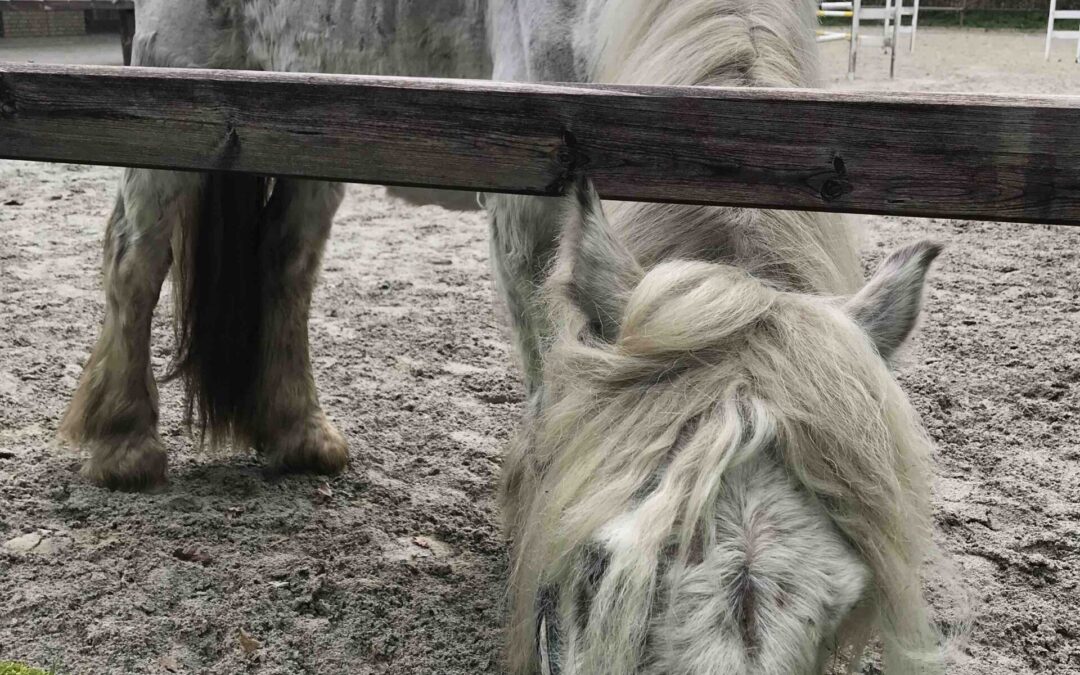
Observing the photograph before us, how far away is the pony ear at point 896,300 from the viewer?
4.98 ft

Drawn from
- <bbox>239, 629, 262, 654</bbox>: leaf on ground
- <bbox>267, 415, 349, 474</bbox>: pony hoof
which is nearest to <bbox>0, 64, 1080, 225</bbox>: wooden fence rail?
<bbox>239, 629, 262, 654</bbox>: leaf on ground

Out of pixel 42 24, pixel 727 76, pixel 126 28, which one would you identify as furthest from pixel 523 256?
pixel 42 24

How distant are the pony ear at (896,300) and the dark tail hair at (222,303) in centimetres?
243

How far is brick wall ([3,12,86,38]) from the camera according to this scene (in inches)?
559

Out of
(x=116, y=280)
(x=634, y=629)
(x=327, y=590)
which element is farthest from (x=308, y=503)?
(x=634, y=629)

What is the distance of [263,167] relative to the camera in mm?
1873

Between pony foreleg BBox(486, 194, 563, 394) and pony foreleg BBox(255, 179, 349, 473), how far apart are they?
1164 millimetres

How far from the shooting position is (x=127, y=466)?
333cm

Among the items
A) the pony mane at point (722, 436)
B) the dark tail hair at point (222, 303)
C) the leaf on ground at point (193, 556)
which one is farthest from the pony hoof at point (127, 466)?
the pony mane at point (722, 436)

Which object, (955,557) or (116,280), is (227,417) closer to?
(116,280)

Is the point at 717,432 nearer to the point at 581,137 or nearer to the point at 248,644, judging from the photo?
the point at 581,137

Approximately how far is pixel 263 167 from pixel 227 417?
6.22 feet

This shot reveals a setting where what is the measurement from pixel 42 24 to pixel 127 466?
45.2ft

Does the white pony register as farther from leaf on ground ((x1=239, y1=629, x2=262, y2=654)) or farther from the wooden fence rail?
leaf on ground ((x1=239, y1=629, x2=262, y2=654))
